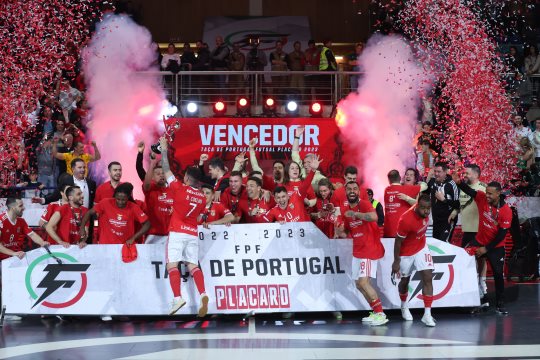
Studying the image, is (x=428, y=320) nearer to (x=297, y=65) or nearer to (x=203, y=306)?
(x=203, y=306)

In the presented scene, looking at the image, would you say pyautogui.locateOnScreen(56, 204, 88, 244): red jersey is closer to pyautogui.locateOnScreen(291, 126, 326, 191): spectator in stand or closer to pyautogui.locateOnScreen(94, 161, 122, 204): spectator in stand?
pyautogui.locateOnScreen(94, 161, 122, 204): spectator in stand


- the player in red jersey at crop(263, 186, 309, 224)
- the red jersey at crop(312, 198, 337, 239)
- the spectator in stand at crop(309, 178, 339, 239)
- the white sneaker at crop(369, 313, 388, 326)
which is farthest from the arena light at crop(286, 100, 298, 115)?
the white sneaker at crop(369, 313, 388, 326)

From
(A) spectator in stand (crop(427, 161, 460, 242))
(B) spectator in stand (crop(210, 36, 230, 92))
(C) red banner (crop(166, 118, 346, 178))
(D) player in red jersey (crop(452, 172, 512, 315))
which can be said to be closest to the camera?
(D) player in red jersey (crop(452, 172, 512, 315))

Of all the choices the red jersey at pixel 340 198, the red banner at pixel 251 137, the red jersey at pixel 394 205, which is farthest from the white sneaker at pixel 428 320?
the red banner at pixel 251 137

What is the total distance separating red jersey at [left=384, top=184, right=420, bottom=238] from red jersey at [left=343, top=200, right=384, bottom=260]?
1319 mm

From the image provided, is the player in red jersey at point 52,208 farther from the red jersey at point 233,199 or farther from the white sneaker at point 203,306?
the white sneaker at point 203,306

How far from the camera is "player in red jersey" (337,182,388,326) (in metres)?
12.1

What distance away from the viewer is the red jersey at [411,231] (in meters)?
12.1

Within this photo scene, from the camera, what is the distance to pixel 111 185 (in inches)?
536

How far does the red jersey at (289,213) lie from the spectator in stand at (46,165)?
21.7 ft

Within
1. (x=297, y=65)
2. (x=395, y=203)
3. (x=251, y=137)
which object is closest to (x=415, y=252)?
(x=395, y=203)

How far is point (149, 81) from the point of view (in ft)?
68.4

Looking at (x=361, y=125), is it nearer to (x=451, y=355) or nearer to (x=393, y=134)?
(x=393, y=134)

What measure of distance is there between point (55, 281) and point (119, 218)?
3.92 feet
